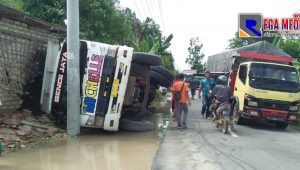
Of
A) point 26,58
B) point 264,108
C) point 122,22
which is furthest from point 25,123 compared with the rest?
point 122,22

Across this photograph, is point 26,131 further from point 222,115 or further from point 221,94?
point 221,94

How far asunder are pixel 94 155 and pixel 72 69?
8.55 ft

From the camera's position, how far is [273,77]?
14.3m

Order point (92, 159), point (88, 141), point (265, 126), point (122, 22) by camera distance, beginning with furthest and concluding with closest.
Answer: point (122, 22)
point (265, 126)
point (88, 141)
point (92, 159)

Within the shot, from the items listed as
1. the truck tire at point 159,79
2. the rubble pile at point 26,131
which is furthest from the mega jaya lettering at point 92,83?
the truck tire at point 159,79

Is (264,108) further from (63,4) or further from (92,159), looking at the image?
(63,4)

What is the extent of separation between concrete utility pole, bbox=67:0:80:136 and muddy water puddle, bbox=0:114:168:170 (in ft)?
1.60

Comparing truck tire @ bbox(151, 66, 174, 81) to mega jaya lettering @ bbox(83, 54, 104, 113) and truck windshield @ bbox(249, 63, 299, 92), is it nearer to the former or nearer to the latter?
truck windshield @ bbox(249, 63, 299, 92)

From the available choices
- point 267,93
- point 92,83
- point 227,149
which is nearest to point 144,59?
point 92,83

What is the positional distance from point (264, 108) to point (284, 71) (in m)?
1.65

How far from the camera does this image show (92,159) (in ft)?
26.8

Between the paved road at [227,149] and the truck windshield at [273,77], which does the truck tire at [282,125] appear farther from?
the truck windshield at [273,77]

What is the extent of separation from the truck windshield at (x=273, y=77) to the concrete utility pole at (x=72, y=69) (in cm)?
618

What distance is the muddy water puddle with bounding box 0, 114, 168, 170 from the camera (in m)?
7.52
